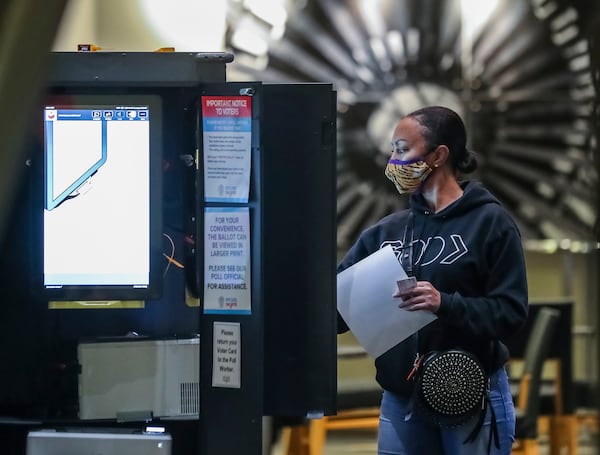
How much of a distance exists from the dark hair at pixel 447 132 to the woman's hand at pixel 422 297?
330 millimetres

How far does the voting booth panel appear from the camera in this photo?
5.66 feet

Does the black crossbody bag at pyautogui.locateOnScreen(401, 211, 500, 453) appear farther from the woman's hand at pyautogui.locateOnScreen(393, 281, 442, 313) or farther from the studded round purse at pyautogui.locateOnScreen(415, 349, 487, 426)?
the woman's hand at pyautogui.locateOnScreen(393, 281, 442, 313)

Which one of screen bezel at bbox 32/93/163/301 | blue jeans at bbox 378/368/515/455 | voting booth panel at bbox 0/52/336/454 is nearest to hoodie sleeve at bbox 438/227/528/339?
blue jeans at bbox 378/368/515/455

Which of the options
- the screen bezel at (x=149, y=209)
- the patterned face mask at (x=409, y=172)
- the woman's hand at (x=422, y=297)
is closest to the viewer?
the screen bezel at (x=149, y=209)

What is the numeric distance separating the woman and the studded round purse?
4 cm

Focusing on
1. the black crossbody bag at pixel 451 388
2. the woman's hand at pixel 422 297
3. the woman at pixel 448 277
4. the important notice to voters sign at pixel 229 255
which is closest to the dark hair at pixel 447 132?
the woman at pixel 448 277

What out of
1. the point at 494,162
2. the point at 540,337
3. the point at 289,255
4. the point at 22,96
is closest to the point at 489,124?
the point at 494,162

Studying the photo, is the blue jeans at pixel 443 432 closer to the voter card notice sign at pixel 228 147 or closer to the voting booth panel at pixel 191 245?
the voting booth panel at pixel 191 245

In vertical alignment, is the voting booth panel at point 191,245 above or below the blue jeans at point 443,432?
above

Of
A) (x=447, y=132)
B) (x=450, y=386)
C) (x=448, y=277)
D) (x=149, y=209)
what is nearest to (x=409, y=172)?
(x=447, y=132)

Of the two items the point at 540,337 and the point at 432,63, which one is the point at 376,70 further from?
the point at 540,337

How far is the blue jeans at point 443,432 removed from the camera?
197cm

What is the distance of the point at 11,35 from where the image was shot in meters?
0.44

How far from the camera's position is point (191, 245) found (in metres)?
1.82
